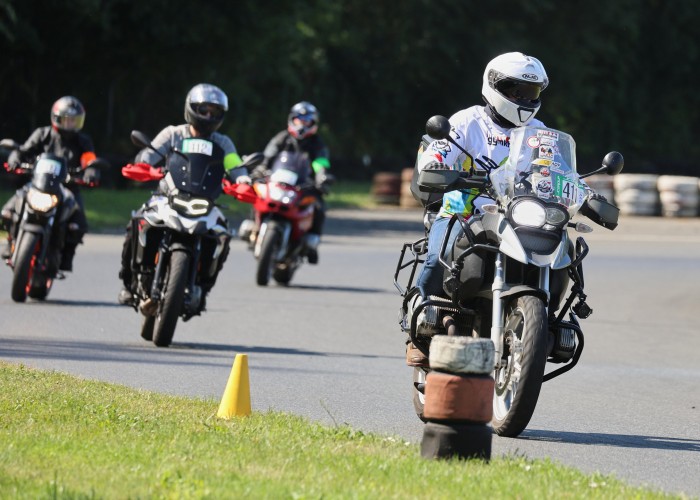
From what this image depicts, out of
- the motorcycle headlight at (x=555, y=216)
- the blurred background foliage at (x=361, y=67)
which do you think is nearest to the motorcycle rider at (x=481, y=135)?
the motorcycle headlight at (x=555, y=216)

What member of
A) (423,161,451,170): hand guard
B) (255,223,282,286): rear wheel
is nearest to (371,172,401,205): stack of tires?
(255,223,282,286): rear wheel

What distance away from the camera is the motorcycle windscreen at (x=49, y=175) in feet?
49.1

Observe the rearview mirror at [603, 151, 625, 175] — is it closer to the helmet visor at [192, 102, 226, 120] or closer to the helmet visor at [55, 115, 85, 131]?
the helmet visor at [192, 102, 226, 120]

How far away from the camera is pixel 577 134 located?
62.2m

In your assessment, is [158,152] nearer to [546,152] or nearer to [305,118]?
[546,152]

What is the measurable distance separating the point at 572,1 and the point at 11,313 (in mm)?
46935

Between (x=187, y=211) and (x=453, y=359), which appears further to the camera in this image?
(x=187, y=211)

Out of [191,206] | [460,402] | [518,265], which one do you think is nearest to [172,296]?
[191,206]

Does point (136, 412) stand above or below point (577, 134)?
below

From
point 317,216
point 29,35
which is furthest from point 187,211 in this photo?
point 29,35

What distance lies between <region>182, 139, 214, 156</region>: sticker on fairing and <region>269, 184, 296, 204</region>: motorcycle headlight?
222 inches

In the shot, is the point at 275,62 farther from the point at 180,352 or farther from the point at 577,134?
the point at 180,352

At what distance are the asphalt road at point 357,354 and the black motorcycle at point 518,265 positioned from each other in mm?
418

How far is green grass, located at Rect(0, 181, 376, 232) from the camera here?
28281mm
